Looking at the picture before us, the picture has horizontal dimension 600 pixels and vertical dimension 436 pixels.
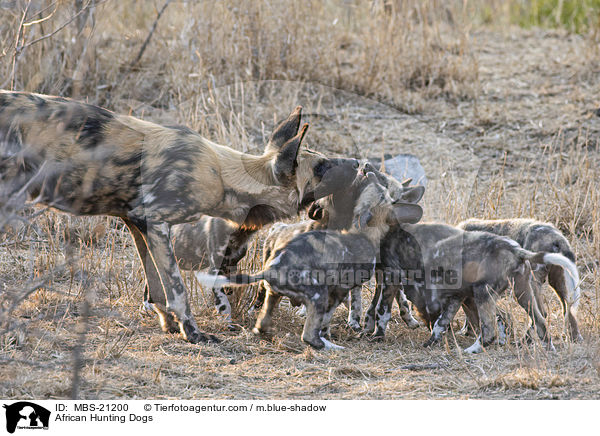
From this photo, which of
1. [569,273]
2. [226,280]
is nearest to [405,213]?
[569,273]

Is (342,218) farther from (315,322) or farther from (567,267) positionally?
(567,267)

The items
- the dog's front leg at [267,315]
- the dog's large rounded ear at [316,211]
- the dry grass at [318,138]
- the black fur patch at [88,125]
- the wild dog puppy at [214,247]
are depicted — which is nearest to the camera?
the dry grass at [318,138]

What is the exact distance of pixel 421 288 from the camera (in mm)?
5223

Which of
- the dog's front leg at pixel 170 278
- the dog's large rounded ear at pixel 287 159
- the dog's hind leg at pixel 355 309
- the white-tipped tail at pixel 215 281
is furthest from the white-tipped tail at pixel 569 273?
the dog's front leg at pixel 170 278

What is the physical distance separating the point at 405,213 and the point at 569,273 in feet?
3.67

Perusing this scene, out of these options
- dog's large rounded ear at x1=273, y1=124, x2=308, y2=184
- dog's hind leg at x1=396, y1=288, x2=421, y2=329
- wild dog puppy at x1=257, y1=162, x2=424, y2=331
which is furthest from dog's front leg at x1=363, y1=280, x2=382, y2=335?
dog's large rounded ear at x1=273, y1=124, x2=308, y2=184

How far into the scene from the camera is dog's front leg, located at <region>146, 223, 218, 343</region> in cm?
508

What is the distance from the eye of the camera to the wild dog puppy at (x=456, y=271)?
4.94m

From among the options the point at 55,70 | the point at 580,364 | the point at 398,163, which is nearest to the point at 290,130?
the point at 580,364

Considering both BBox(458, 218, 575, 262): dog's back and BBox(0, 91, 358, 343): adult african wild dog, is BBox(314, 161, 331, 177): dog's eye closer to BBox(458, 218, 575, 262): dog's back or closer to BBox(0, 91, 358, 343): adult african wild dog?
BBox(0, 91, 358, 343): adult african wild dog

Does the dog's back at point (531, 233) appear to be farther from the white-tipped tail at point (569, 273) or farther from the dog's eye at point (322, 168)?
the dog's eye at point (322, 168)

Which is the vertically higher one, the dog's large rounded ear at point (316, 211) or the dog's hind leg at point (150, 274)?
the dog's large rounded ear at point (316, 211)

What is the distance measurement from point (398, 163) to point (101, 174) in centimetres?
413

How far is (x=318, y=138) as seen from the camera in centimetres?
883
